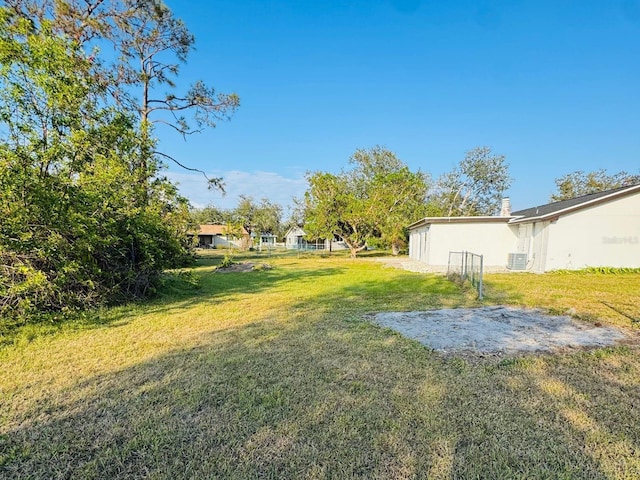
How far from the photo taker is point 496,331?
4.93 m

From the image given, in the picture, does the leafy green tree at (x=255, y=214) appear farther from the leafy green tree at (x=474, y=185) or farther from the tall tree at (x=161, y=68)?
the tall tree at (x=161, y=68)

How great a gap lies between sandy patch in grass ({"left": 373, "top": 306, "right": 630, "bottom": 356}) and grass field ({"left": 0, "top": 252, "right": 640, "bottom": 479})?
0.36 m

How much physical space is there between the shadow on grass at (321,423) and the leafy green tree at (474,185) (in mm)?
33356

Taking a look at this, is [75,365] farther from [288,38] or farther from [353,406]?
[288,38]

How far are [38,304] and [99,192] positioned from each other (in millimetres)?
2215

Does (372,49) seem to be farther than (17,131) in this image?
Yes

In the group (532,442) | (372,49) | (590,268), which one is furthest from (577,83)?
(532,442)

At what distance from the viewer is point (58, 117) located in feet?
17.9

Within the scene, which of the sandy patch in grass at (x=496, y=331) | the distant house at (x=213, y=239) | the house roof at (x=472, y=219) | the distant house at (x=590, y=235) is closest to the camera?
the sandy patch in grass at (x=496, y=331)

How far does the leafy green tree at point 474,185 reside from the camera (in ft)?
113

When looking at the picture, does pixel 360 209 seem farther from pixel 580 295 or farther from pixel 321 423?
pixel 321 423

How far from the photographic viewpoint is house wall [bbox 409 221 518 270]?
1645 cm

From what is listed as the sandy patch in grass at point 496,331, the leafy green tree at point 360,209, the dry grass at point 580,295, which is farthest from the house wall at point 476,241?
the sandy patch in grass at point 496,331

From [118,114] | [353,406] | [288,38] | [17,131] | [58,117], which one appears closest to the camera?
[353,406]
